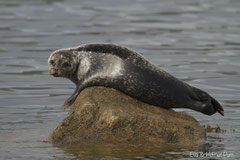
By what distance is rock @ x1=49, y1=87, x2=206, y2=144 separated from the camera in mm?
9008

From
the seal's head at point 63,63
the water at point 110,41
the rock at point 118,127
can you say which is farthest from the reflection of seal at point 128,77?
the water at point 110,41

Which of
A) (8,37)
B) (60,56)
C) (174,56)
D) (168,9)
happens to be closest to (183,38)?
(174,56)

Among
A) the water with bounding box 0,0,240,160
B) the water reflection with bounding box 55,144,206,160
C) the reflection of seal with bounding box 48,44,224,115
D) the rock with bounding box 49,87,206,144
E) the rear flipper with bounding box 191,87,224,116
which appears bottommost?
the water with bounding box 0,0,240,160

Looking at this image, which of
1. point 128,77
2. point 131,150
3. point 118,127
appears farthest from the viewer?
point 128,77

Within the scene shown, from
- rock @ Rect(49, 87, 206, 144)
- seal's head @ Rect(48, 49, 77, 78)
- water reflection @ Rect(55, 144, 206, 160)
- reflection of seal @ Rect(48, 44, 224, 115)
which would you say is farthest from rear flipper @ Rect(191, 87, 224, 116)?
seal's head @ Rect(48, 49, 77, 78)

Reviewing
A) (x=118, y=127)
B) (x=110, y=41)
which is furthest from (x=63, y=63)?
(x=110, y=41)

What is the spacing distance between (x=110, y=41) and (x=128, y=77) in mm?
11319

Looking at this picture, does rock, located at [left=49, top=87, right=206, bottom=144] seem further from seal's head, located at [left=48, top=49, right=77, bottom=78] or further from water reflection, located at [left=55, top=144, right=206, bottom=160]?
seal's head, located at [left=48, top=49, right=77, bottom=78]

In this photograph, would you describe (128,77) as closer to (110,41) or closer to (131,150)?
(131,150)

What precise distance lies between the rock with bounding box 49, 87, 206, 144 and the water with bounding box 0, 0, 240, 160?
0.21 m

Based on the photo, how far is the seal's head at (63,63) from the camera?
10.3m

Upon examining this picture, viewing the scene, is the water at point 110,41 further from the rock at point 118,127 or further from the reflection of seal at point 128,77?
the reflection of seal at point 128,77

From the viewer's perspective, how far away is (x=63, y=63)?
33.8 feet

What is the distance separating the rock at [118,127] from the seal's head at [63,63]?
1.14 meters
